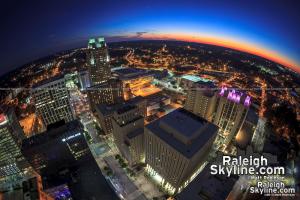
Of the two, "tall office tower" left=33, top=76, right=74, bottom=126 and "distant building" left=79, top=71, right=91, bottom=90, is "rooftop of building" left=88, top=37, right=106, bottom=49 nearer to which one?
"distant building" left=79, top=71, right=91, bottom=90

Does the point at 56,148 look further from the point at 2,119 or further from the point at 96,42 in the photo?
the point at 96,42

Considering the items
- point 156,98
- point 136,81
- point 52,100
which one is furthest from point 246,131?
point 52,100

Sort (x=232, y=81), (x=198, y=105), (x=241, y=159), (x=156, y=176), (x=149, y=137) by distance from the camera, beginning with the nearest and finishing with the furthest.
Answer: (x=241, y=159) < (x=149, y=137) < (x=156, y=176) < (x=198, y=105) < (x=232, y=81)

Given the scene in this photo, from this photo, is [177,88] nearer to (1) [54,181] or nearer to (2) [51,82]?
(2) [51,82]

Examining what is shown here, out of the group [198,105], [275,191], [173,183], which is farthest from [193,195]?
[198,105]

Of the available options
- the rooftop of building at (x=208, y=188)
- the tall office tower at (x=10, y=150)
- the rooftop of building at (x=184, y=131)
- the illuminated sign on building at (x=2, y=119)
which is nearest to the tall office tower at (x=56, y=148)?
the tall office tower at (x=10, y=150)
